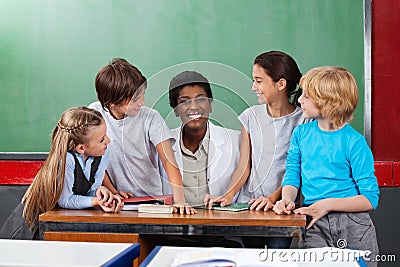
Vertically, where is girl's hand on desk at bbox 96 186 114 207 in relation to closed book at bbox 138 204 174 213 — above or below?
above

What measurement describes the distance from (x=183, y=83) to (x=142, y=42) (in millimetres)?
420

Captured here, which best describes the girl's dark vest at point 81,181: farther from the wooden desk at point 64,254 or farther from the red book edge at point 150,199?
the wooden desk at point 64,254

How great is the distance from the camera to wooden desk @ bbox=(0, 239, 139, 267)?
1.73m

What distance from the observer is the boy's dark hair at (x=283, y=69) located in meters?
2.86

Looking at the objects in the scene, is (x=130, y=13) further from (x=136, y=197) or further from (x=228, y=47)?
(x=136, y=197)

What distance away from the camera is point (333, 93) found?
2.65 m

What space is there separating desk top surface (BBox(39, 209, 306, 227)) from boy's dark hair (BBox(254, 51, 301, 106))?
1.80 feet

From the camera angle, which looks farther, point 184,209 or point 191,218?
point 184,209

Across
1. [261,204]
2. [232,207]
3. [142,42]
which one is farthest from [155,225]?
[142,42]

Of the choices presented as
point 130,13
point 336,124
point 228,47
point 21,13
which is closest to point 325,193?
point 336,124

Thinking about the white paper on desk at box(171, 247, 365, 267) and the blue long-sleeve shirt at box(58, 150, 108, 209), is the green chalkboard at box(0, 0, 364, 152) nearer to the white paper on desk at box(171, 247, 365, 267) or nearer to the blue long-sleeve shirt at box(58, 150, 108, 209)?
the blue long-sleeve shirt at box(58, 150, 108, 209)

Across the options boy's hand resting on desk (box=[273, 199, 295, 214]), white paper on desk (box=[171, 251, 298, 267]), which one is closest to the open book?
boy's hand resting on desk (box=[273, 199, 295, 214])

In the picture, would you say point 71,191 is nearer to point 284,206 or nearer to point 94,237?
point 94,237

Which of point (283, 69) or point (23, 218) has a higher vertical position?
point (283, 69)
